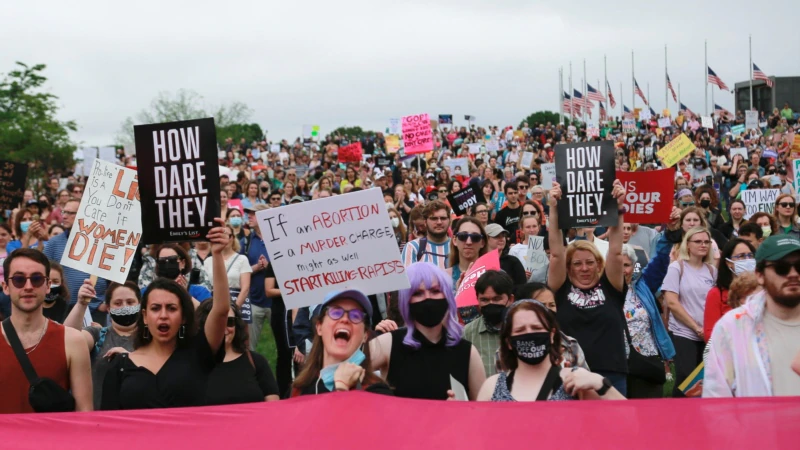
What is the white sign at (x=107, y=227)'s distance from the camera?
7.19 metres

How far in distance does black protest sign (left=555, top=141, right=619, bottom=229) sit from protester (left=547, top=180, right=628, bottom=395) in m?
0.46

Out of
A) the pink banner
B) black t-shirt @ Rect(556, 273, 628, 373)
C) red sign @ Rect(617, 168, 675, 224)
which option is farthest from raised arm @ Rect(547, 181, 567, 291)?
red sign @ Rect(617, 168, 675, 224)

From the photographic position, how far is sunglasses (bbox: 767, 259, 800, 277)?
13.2 feet

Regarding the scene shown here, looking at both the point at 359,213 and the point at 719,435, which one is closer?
the point at 719,435

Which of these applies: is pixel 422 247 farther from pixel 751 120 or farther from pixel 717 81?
pixel 717 81

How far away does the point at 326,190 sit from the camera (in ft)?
50.2

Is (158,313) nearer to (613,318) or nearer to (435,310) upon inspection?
(435,310)

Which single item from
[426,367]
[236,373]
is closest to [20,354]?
[236,373]

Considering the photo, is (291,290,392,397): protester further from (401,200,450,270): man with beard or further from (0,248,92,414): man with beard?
(401,200,450,270): man with beard

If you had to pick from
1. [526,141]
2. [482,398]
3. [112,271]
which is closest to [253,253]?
[112,271]

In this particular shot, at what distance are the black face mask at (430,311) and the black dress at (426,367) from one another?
0.07 meters

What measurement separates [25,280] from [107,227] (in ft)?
8.11

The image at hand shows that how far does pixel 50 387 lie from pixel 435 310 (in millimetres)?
1936

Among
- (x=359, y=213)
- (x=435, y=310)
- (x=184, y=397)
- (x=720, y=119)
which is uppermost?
(x=720, y=119)
